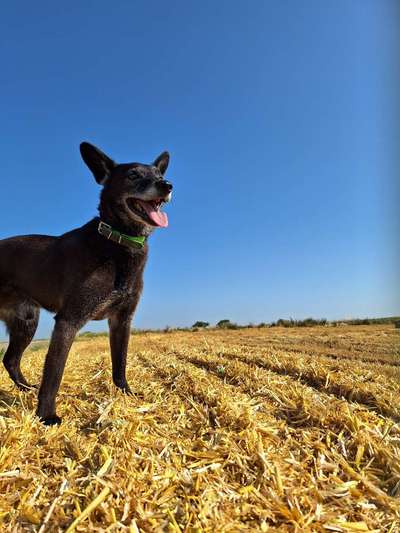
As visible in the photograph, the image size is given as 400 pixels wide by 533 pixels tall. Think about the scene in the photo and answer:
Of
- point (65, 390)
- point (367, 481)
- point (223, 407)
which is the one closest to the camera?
point (367, 481)

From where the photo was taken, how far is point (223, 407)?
11.7 ft

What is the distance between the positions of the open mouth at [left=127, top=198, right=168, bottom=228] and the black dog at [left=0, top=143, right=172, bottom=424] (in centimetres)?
1

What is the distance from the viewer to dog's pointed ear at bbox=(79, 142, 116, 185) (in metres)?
4.71

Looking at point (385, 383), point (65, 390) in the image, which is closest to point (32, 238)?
point (65, 390)

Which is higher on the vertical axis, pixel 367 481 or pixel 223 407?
pixel 223 407

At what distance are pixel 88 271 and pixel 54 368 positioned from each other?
3.31 ft

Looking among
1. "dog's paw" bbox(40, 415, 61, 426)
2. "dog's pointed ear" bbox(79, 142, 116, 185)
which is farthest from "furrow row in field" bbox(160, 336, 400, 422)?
"dog's pointed ear" bbox(79, 142, 116, 185)

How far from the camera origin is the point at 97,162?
4.81m

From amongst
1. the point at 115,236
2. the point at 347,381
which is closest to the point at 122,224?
the point at 115,236

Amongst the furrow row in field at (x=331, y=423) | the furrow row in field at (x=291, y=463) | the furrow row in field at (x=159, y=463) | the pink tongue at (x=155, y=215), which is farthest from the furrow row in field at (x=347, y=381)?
the pink tongue at (x=155, y=215)

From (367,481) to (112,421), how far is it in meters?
1.92

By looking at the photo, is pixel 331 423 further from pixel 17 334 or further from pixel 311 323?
pixel 311 323

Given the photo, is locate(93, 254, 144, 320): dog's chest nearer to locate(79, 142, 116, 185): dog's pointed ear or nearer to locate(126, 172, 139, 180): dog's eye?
locate(126, 172, 139, 180): dog's eye

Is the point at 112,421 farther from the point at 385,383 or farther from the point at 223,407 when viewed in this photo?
the point at 385,383
